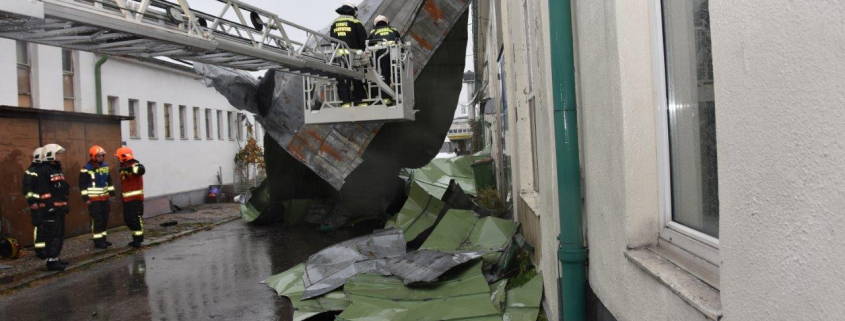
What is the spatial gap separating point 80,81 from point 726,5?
17494mm

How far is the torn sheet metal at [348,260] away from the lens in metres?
6.88

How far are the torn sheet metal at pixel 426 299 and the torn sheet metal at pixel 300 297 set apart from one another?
0.53 ft

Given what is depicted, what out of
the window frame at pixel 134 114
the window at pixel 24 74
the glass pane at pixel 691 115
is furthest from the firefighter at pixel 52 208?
the window frame at pixel 134 114

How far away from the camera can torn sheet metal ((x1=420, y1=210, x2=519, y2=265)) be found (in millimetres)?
7441

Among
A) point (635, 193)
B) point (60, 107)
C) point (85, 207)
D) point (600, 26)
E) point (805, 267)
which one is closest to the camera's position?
point (805, 267)

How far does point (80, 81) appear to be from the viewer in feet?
52.9

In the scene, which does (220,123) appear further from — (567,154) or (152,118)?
(567,154)

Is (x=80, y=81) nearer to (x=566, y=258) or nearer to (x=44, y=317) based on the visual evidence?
(x=44, y=317)

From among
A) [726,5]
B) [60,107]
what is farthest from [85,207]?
[726,5]

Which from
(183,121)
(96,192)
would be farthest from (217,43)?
(183,121)

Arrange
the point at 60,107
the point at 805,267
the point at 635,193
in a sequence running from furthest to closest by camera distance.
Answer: the point at 60,107 < the point at 635,193 < the point at 805,267

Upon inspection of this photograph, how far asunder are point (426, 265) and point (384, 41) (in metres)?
4.20

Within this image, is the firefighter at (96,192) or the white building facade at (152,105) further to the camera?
the white building facade at (152,105)

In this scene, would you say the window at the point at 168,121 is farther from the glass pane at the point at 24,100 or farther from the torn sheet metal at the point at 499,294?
the torn sheet metal at the point at 499,294
